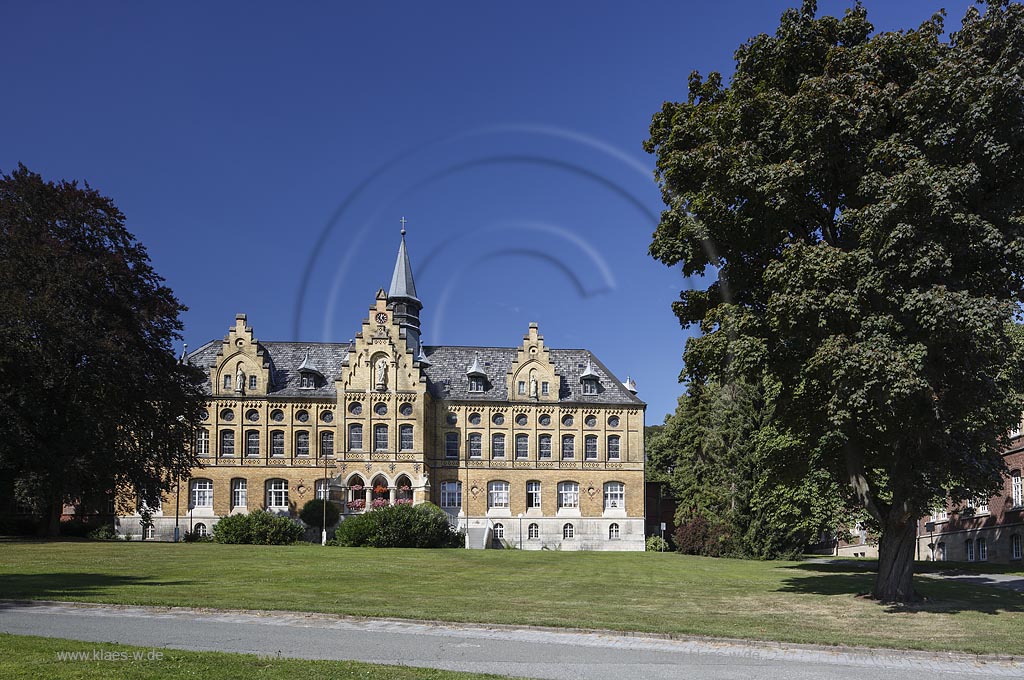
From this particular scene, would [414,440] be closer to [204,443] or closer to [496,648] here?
[204,443]

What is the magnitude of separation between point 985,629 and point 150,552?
32.2m

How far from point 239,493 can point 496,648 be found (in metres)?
57.4

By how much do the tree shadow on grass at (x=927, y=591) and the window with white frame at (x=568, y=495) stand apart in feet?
112

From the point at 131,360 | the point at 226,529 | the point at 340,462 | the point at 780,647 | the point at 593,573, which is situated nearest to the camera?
the point at 780,647

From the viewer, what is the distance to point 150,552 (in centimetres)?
3859

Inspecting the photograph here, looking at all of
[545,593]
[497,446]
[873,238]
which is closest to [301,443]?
[497,446]

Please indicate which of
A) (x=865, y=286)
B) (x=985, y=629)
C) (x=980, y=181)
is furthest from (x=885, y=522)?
(x=980, y=181)

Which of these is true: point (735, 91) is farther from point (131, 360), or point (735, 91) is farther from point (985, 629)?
point (131, 360)

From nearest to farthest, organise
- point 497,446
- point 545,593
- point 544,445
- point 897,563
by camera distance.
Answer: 1. point 897,563
2. point 545,593
3. point 497,446
4. point 544,445

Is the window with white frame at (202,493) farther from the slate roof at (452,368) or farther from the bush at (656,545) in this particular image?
the bush at (656,545)

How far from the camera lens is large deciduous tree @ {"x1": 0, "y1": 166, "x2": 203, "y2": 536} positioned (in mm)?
43406

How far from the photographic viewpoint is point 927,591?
89.5 ft

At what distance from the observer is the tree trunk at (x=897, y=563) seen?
23.9 metres

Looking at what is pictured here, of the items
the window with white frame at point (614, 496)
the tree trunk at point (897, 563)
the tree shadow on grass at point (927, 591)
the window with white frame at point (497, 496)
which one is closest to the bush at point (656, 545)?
the window with white frame at point (614, 496)
